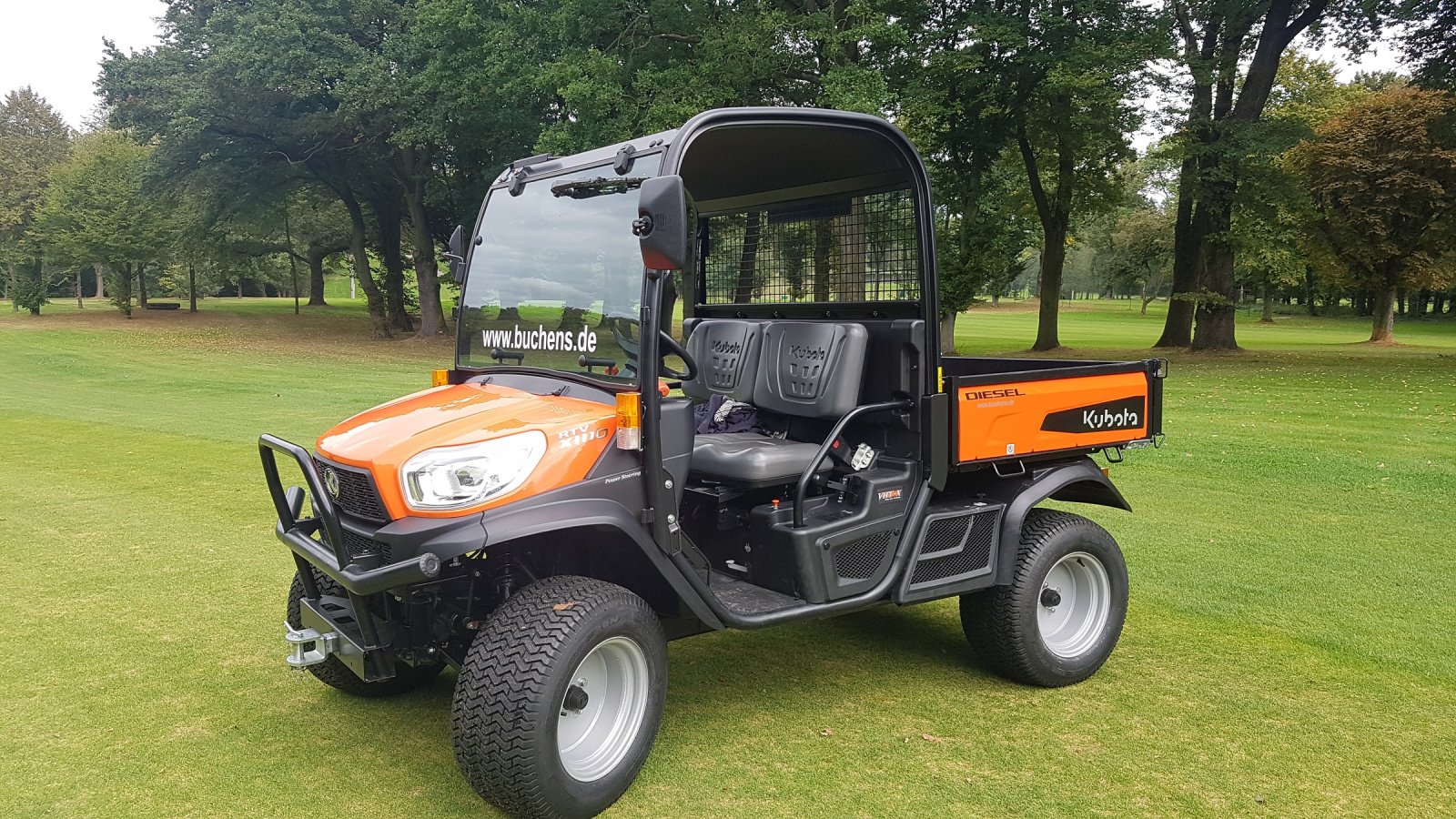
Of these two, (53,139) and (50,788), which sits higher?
(53,139)

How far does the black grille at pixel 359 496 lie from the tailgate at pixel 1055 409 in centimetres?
233

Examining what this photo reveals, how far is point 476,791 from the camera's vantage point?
3348mm

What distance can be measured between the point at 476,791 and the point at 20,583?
4450 millimetres

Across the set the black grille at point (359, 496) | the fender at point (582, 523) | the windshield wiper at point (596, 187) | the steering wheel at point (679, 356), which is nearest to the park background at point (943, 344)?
the fender at point (582, 523)

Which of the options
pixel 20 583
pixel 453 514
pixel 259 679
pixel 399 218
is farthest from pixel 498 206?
pixel 399 218

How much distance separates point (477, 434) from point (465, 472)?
0.51ft

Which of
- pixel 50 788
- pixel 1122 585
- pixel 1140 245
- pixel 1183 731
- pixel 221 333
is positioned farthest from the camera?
pixel 1140 245

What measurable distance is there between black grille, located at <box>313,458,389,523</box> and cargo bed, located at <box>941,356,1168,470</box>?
233cm

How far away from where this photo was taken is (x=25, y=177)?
51625 mm

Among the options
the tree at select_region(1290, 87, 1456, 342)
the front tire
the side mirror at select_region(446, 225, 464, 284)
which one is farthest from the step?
the tree at select_region(1290, 87, 1456, 342)

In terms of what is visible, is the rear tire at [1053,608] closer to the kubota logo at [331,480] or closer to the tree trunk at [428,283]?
the kubota logo at [331,480]

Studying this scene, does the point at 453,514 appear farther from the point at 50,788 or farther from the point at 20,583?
the point at 20,583

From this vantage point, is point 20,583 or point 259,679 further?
point 20,583

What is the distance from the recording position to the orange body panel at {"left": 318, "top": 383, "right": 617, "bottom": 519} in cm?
338
